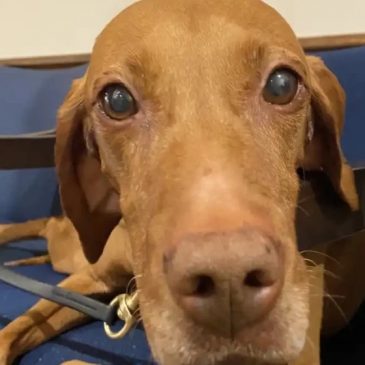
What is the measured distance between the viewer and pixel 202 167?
3.44 feet

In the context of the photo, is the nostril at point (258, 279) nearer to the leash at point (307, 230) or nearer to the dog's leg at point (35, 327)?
the leash at point (307, 230)

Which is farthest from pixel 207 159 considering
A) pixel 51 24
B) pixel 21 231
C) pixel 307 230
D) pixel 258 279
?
pixel 51 24

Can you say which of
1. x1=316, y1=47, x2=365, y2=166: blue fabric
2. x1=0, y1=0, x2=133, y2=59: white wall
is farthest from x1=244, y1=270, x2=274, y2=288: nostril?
x1=0, y1=0, x2=133, y2=59: white wall

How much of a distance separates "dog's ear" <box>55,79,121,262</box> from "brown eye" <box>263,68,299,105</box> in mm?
351

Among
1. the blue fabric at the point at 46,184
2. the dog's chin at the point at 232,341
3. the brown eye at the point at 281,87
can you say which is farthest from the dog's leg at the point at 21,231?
the dog's chin at the point at 232,341

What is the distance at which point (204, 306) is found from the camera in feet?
3.07

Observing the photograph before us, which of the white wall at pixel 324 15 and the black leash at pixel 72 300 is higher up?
the white wall at pixel 324 15

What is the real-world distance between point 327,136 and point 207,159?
0.43m

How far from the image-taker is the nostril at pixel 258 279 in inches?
36.2

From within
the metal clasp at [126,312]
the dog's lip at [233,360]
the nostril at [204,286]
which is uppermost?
the nostril at [204,286]

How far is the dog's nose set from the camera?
2.96ft

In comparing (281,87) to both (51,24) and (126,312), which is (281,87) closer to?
(126,312)

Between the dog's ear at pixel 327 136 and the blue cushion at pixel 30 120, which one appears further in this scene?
the blue cushion at pixel 30 120

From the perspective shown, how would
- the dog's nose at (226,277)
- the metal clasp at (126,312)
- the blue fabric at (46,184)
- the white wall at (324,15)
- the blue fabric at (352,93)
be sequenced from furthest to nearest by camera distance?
the white wall at (324,15) → the blue fabric at (352,93) → the blue fabric at (46,184) → the metal clasp at (126,312) → the dog's nose at (226,277)
